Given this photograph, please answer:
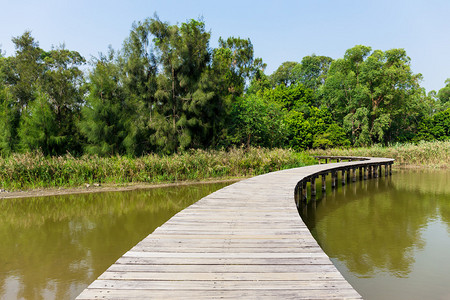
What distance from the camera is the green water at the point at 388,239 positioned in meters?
4.23

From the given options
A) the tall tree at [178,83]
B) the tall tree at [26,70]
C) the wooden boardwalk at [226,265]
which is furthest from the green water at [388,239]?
the tall tree at [26,70]

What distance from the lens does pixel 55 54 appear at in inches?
1112

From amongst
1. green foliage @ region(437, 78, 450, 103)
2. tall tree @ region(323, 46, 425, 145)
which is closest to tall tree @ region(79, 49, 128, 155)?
tall tree @ region(323, 46, 425, 145)

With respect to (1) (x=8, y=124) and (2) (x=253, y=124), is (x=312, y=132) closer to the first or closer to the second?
(2) (x=253, y=124)

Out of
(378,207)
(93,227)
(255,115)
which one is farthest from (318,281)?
(255,115)

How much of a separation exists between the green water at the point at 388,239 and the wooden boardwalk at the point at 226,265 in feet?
4.42

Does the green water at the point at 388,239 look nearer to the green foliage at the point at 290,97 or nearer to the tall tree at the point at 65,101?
the tall tree at the point at 65,101

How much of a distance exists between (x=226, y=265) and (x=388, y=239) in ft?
15.5

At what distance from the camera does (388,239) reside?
6227 mm

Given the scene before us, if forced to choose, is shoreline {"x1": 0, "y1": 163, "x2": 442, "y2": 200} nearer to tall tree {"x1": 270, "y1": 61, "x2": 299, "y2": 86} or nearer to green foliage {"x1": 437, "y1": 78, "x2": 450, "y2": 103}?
tall tree {"x1": 270, "y1": 61, "x2": 299, "y2": 86}

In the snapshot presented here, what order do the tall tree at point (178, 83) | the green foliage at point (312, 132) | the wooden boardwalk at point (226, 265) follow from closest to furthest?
the wooden boardwalk at point (226, 265), the tall tree at point (178, 83), the green foliage at point (312, 132)

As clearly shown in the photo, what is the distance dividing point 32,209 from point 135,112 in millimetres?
11626

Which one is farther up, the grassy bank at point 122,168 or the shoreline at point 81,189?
the grassy bank at point 122,168

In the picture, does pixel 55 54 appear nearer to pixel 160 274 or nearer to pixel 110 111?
pixel 110 111
